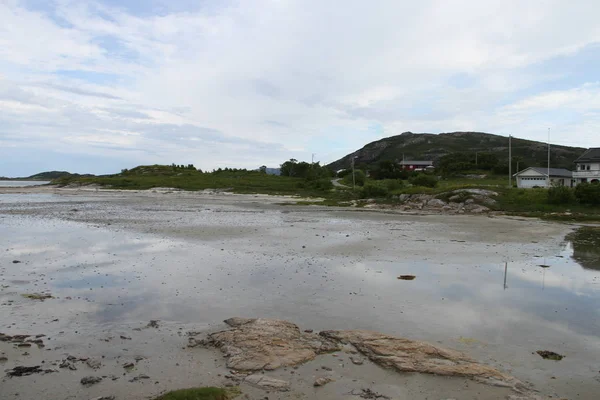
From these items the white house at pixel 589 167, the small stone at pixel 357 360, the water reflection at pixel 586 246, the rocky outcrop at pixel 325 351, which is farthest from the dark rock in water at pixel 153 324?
the white house at pixel 589 167

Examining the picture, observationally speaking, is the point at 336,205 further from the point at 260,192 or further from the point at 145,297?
the point at 145,297

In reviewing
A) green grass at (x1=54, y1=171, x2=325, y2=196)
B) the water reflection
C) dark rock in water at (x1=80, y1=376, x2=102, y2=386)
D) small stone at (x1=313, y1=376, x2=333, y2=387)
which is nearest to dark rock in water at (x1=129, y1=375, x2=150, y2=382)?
dark rock in water at (x1=80, y1=376, x2=102, y2=386)

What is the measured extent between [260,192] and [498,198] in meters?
45.8

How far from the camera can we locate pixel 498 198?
4559 cm

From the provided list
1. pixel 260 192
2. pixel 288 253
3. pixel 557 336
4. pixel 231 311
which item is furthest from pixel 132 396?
pixel 260 192

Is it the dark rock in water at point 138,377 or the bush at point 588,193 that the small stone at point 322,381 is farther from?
the bush at point 588,193

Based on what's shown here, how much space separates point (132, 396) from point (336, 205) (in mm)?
48080

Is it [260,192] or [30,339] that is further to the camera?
[260,192]

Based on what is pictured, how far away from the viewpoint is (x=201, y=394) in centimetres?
652

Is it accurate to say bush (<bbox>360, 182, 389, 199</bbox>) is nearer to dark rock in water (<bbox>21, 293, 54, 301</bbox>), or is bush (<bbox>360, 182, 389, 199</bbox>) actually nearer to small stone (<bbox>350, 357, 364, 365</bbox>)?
dark rock in water (<bbox>21, 293, 54, 301</bbox>)

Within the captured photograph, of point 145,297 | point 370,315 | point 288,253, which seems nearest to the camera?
point 370,315

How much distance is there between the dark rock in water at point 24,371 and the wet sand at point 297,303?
5.6 inches

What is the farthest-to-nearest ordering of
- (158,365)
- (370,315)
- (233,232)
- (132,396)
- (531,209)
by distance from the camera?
(531,209), (233,232), (370,315), (158,365), (132,396)

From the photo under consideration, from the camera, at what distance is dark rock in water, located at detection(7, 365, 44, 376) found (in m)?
7.47
